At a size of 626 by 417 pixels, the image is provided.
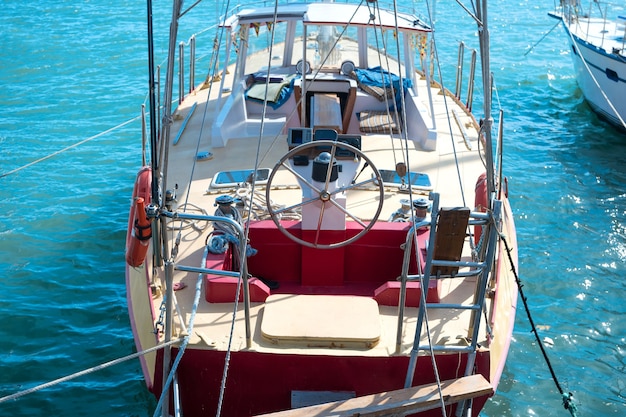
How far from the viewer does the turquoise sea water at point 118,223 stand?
7.21 m

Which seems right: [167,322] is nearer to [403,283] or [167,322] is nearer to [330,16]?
[403,283]

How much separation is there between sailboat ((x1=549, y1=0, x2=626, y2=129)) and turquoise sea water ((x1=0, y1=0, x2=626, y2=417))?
0.44m

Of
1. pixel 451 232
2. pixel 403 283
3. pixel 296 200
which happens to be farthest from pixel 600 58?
pixel 403 283

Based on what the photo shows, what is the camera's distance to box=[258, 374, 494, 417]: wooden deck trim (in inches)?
182

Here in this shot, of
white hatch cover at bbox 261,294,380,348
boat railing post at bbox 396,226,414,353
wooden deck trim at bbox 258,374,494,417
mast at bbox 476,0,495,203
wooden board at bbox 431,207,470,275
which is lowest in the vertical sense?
wooden deck trim at bbox 258,374,494,417

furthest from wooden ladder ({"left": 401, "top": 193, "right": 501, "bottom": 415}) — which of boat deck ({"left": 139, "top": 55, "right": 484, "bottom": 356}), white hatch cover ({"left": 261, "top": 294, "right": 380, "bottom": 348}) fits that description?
white hatch cover ({"left": 261, "top": 294, "right": 380, "bottom": 348})

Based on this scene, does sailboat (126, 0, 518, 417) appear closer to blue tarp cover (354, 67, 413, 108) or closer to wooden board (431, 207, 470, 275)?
wooden board (431, 207, 470, 275)

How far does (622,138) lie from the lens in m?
13.7

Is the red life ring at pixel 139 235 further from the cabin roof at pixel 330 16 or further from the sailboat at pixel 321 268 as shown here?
the cabin roof at pixel 330 16

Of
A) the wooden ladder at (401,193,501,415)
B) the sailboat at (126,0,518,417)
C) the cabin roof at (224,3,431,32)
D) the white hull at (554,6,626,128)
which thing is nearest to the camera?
the wooden ladder at (401,193,501,415)

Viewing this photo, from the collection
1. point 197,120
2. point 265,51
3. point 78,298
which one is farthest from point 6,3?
point 78,298

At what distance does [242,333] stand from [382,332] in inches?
41.4

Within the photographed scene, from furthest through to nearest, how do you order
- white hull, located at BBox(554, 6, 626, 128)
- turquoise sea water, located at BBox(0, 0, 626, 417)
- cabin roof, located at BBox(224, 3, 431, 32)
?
1. white hull, located at BBox(554, 6, 626, 128)
2. cabin roof, located at BBox(224, 3, 431, 32)
3. turquoise sea water, located at BBox(0, 0, 626, 417)

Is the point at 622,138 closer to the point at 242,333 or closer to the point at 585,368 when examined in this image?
the point at 585,368
